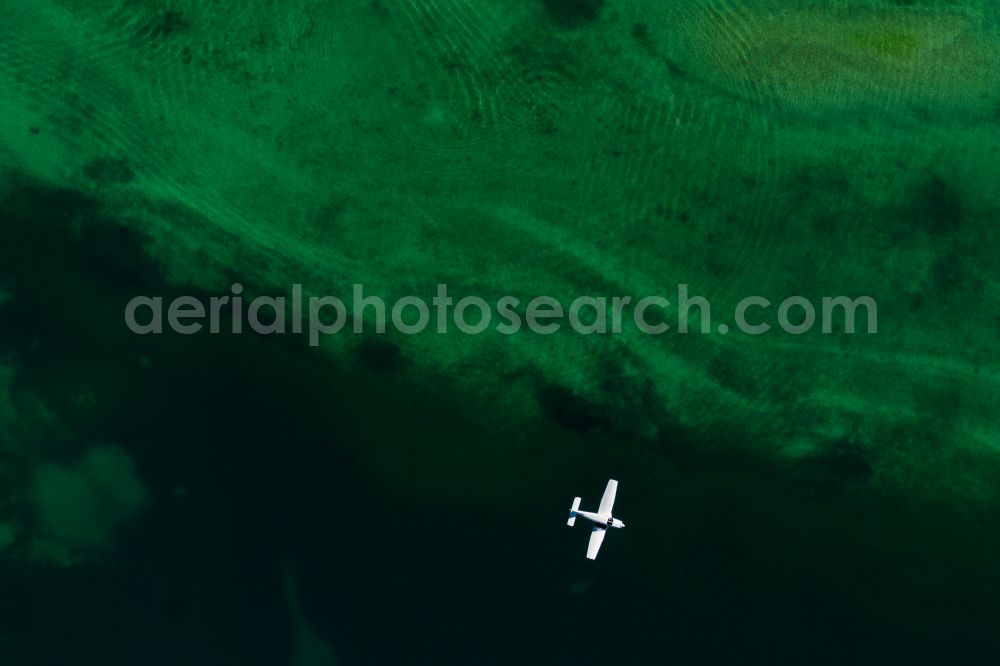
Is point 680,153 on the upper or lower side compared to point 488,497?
upper

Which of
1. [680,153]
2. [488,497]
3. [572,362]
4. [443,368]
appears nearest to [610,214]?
[680,153]

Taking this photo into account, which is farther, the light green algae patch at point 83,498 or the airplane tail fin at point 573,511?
the light green algae patch at point 83,498

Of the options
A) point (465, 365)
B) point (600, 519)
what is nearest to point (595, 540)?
point (600, 519)

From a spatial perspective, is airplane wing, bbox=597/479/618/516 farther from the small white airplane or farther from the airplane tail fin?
the airplane tail fin

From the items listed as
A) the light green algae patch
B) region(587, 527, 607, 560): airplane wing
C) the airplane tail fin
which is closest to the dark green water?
the light green algae patch

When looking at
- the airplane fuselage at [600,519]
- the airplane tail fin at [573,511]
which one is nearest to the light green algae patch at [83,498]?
the airplane tail fin at [573,511]

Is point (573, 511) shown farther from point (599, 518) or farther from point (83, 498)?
point (83, 498)

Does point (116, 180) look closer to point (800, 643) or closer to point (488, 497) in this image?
point (488, 497)

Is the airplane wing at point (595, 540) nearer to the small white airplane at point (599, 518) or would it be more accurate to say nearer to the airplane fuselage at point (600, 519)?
the small white airplane at point (599, 518)
